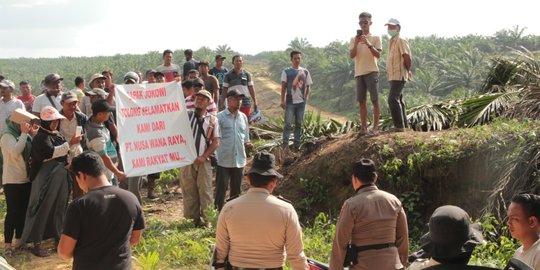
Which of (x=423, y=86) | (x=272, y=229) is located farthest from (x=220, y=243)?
(x=423, y=86)

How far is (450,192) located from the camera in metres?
8.34

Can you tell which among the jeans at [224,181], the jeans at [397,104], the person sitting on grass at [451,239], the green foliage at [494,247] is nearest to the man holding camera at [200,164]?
the jeans at [224,181]

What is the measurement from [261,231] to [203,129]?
415cm

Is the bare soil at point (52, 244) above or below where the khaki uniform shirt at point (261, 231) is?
below

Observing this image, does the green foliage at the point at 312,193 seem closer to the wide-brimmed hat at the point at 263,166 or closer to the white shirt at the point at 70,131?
the white shirt at the point at 70,131

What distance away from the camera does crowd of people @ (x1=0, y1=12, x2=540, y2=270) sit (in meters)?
4.07

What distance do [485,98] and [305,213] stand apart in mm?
3283

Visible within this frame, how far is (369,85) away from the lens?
9016 millimetres

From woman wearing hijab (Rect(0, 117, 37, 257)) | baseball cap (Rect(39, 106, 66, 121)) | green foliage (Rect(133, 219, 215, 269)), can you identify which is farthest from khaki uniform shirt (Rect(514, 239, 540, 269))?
woman wearing hijab (Rect(0, 117, 37, 257))

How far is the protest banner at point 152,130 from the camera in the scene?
8.28 metres

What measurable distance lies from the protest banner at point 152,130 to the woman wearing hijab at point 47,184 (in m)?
1.14

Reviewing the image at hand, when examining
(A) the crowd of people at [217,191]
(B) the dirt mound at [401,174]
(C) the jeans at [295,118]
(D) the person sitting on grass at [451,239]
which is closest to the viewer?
(D) the person sitting on grass at [451,239]

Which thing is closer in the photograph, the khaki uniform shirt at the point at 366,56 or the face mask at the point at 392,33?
the face mask at the point at 392,33

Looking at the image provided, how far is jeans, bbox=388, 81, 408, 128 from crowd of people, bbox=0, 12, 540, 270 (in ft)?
0.07
